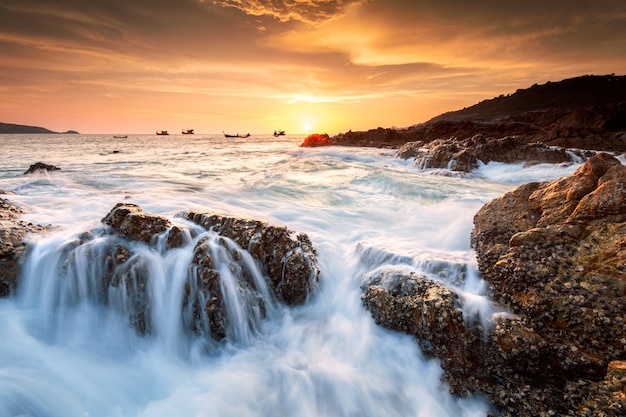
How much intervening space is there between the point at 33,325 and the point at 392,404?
4759mm

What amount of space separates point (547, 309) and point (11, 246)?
7296 millimetres

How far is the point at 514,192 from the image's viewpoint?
484cm

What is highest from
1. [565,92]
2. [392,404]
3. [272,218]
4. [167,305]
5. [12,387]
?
[565,92]

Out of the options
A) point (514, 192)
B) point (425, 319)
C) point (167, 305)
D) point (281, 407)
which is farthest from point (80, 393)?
point (514, 192)

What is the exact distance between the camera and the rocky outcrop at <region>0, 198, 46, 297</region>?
427 centimetres

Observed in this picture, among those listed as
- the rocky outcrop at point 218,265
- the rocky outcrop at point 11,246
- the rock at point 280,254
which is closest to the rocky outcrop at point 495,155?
the rock at point 280,254

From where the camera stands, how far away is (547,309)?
3.25 m

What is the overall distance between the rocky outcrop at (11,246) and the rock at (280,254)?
2721 millimetres

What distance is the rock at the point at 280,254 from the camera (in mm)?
4785

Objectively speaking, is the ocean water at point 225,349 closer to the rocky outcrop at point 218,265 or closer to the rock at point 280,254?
the rocky outcrop at point 218,265

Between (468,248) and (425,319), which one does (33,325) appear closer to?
(425,319)

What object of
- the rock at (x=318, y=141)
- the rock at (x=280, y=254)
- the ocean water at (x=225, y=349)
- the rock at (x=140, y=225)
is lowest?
the ocean water at (x=225, y=349)

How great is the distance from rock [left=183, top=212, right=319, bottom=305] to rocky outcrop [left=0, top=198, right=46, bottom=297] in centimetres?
272

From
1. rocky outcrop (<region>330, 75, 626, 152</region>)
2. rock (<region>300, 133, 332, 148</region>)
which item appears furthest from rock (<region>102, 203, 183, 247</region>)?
rock (<region>300, 133, 332, 148</region>)
